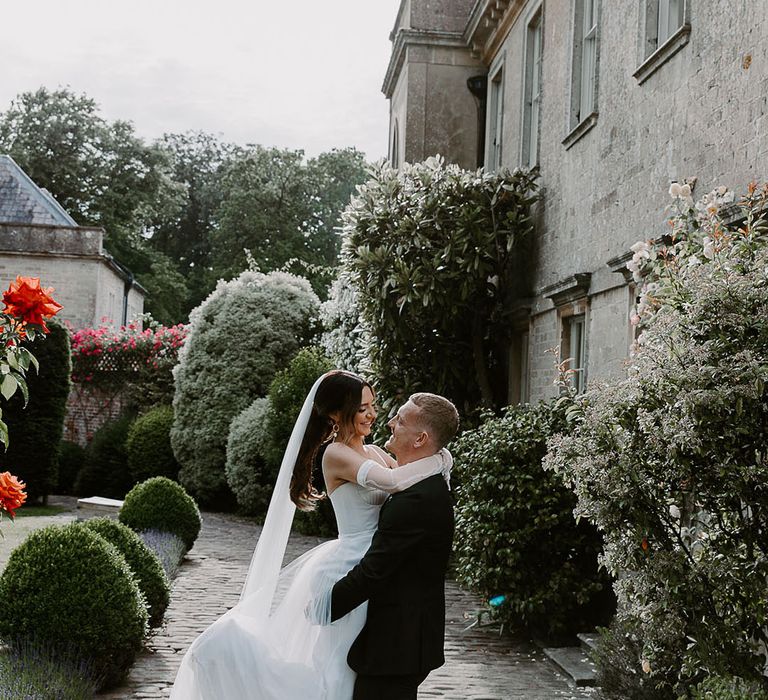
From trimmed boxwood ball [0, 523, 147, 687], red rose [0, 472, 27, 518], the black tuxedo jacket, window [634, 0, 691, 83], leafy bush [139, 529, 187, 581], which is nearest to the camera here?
the black tuxedo jacket

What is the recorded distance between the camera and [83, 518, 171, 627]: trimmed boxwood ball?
778 centimetres

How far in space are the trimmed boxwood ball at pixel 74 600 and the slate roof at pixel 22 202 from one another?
2584 cm

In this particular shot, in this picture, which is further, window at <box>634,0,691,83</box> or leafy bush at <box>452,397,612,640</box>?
leafy bush at <box>452,397,612,640</box>

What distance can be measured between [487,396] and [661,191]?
515 cm

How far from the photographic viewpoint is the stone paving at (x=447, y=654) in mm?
6773

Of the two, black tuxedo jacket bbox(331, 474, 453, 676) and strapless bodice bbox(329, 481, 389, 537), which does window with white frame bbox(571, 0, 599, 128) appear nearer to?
strapless bodice bbox(329, 481, 389, 537)

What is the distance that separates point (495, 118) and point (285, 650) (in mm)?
12660

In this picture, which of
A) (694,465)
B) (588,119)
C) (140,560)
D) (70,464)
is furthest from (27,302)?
(70,464)

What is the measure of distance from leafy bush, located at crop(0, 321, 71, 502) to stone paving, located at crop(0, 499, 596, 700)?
645cm

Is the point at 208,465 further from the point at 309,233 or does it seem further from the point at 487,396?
the point at 309,233

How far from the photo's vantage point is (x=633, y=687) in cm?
609

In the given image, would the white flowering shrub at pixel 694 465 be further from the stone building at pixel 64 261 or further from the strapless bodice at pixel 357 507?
the stone building at pixel 64 261

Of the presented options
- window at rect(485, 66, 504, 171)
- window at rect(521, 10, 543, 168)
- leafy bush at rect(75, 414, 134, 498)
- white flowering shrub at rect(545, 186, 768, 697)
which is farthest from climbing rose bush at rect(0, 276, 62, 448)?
leafy bush at rect(75, 414, 134, 498)

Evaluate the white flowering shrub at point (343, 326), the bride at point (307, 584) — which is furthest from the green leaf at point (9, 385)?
the white flowering shrub at point (343, 326)
